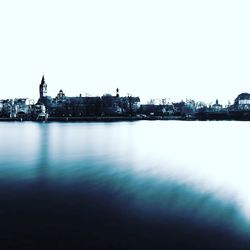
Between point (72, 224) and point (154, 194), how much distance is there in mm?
7514

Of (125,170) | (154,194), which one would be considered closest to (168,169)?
(125,170)

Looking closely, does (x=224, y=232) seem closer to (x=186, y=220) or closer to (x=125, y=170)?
(x=186, y=220)

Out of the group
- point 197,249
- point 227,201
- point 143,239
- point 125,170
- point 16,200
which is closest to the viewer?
point 197,249

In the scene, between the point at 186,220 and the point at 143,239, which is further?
the point at 186,220

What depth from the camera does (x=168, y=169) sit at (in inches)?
1270

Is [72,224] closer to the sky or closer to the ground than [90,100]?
closer to the ground

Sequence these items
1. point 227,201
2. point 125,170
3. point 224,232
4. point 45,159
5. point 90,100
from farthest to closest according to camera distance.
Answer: point 90,100, point 45,159, point 125,170, point 227,201, point 224,232

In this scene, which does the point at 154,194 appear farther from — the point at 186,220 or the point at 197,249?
the point at 197,249

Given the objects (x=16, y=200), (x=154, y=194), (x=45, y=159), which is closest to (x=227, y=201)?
(x=154, y=194)

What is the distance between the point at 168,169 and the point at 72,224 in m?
18.6

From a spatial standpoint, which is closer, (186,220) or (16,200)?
(186,220)

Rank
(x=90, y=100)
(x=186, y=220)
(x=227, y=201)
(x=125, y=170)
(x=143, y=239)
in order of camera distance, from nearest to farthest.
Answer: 1. (x=143, y=239)
2. (x=186, y=220)
3. (x=227, y=201)
4. (x=125, y=170)
5. (x=90, y=100)

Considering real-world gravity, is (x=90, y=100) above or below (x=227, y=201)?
above

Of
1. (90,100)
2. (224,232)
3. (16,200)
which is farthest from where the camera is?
(90,100)
